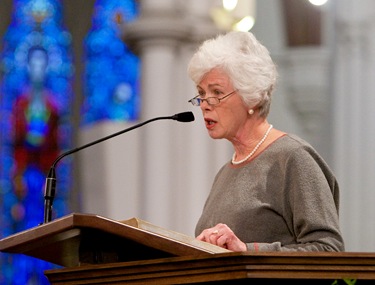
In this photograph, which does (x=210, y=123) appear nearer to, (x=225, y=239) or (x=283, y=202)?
(x=283, y=202)

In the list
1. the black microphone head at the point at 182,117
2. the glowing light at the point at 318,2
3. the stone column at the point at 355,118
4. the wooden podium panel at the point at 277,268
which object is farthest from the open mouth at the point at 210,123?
the glowing light at the point at 318,2

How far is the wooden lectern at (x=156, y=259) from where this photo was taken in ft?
8.25

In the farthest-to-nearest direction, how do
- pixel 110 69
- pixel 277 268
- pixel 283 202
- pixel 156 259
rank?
pixel 110 69 → pixel 283 202 → pixel 156 259 → pixel 277 268

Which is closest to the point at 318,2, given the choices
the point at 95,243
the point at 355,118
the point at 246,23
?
the point at 246,23

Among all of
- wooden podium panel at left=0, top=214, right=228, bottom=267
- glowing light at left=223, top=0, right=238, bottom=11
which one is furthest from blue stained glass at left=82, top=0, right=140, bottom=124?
wooden podium panel at left=0, top=214, right=228, bottom=267

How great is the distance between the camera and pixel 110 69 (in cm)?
1128

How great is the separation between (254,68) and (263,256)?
1.07 m

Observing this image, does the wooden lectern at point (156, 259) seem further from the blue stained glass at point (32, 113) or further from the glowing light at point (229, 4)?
the blue stained glass at point (32, 113)

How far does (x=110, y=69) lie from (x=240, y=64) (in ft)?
26.0

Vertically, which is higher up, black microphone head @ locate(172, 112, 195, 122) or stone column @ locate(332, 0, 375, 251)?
stone column @ locate(332, 0, 375, 251)

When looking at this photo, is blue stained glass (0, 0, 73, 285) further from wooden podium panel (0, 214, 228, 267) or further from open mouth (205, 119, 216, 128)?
wooden podium panel (0, 214, 228, 267)

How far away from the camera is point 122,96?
11.0 m

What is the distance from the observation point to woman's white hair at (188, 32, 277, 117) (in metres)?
3.43

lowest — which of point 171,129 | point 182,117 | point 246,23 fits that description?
point 182,117
